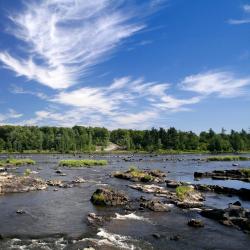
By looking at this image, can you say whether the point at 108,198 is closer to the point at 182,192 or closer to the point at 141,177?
the point at 182,192

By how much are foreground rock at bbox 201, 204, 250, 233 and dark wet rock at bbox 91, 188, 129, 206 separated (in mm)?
12611

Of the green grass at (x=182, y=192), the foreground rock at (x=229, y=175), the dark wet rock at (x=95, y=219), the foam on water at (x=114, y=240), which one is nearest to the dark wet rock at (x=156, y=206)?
the green grass at (x=182, y=192)

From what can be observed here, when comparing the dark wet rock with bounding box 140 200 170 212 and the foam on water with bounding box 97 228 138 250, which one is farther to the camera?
the dark wet rock with bounding box 140 200 170 212

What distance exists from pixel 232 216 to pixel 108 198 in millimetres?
18475

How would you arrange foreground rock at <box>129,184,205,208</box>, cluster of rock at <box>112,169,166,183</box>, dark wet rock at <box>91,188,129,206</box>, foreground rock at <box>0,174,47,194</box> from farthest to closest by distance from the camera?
cluster of rock at <box>112,169,166,183</box> < foreground rock at <box>0,174,47,194</box> < dark wet rock at <box>91,188,129,206</box> < foreground rock at <box>129,184,205,208</box>

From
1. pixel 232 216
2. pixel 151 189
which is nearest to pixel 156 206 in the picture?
pixel 232 216

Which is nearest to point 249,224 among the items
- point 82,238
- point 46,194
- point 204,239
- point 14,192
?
point 204,239

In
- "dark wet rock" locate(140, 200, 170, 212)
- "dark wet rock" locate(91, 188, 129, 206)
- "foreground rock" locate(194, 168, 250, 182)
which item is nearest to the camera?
"dark wet rock" locate(140, 200, 170, 212)

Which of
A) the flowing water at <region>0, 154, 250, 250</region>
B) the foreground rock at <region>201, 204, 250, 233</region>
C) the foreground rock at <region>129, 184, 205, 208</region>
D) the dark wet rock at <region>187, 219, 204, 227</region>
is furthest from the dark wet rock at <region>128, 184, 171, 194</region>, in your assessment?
the dark wet rock at <region>187, 219, 204, 227</region>

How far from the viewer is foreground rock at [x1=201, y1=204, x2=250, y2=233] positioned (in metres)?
41.1

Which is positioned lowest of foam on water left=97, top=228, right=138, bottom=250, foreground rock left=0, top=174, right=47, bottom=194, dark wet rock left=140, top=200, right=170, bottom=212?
Result: foam on water left=97, top=228, right=138, bottom=250

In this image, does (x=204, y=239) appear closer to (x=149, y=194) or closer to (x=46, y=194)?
(x=149, y=194)

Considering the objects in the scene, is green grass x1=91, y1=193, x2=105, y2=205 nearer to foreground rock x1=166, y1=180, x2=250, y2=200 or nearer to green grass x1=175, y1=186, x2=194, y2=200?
green grass x1=175, y1=186, x2=194, y2=200

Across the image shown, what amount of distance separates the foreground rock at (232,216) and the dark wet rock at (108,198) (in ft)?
41.4
